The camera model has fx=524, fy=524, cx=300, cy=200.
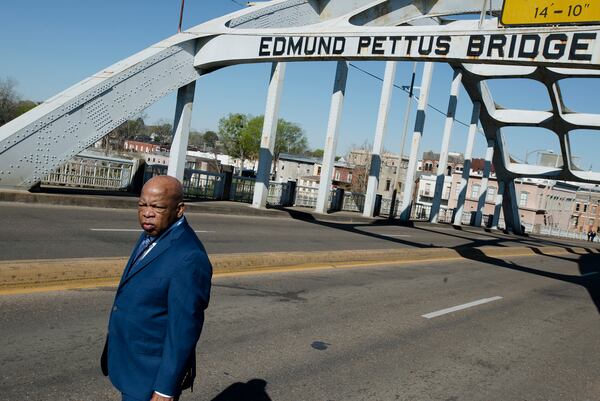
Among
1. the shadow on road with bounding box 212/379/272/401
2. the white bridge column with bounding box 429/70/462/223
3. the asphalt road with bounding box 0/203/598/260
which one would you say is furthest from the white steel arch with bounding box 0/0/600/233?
the white bridge column with bounding box 429/70/462/223

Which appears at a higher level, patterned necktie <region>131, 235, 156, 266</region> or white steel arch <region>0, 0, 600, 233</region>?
white steel arch <region>0, 0, 600, 233</region>

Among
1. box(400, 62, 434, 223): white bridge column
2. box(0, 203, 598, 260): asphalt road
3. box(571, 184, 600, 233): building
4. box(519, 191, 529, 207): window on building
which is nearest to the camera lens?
box(0, 203, 598, 260): asphalt road

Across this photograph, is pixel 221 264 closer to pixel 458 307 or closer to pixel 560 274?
pixel 458 307

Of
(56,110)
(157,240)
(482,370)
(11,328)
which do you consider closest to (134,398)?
(157,240)

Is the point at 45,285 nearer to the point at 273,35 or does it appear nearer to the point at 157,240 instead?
the point at 157,240

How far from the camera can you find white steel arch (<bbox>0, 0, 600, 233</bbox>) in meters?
12.9

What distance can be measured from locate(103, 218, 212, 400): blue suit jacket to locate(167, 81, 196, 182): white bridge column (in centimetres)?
1642

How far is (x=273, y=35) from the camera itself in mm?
17344

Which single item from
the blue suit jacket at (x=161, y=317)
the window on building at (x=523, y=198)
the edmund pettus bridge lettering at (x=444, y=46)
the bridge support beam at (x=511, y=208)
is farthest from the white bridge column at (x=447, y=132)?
the window on building at (x=523, y=198)

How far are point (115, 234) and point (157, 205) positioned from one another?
881 centimetres

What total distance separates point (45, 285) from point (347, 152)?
121 metres

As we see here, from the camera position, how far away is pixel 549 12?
1225cm

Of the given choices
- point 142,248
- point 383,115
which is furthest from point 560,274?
point 142,248

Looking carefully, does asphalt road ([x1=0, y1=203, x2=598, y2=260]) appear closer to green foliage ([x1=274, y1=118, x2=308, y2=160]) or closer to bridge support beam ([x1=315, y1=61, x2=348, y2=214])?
bridge support beam ([x1=315, y1=61, x2=348, y2=214])
